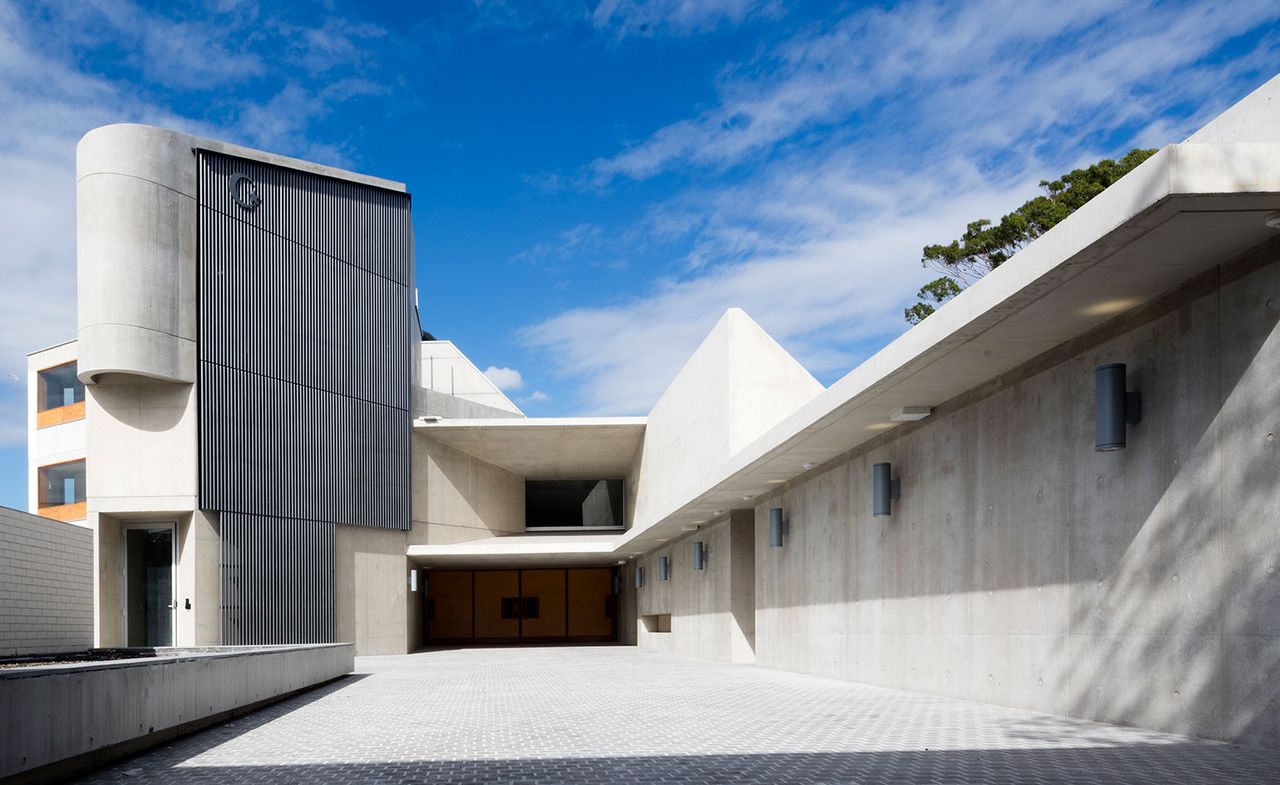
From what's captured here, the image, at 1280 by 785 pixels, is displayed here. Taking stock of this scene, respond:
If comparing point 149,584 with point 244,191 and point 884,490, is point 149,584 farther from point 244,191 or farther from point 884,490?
point 884,490

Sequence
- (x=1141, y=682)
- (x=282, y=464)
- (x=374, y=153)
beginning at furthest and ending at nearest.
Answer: (x=374, y=153), (x=282, y=464), (x=1141, y=682)

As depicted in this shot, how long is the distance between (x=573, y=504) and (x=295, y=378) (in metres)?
15.3

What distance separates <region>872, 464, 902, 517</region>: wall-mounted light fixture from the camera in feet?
37.2

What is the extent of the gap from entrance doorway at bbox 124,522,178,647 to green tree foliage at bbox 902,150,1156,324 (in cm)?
1966

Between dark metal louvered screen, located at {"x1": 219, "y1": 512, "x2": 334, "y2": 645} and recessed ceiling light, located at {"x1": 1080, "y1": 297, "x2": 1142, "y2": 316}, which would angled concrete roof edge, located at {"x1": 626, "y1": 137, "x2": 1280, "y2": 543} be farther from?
dark metal louvered screen, located at {"x1": 219, "y1": 512, "x2": 334, "y2": 645}

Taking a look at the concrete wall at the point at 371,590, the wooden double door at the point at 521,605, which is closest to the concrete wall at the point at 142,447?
the concrete wall at the point at 371,590

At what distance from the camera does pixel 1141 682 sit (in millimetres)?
6680

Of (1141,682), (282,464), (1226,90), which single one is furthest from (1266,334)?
(282,464)

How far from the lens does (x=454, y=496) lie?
2825cm

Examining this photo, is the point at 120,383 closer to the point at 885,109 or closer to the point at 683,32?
the point at 683,32

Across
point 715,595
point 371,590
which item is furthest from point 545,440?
point 715,595

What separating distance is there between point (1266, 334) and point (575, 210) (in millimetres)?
26407

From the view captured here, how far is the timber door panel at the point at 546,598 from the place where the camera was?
3719 centimetres

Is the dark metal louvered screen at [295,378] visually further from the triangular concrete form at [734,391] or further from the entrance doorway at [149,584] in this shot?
the triangular concrete form at [734,391]
